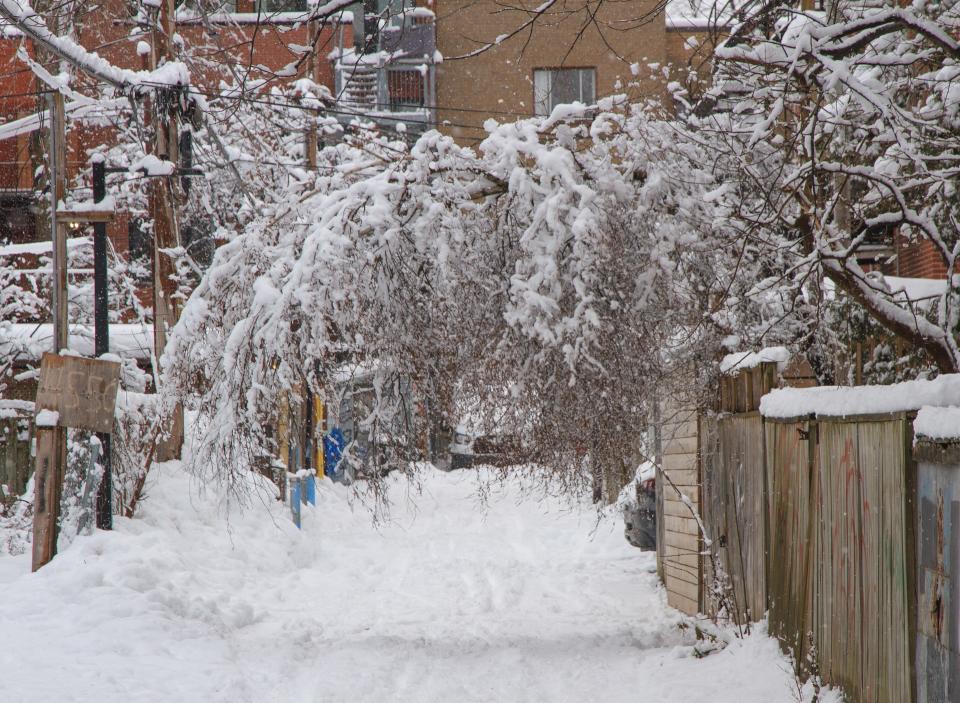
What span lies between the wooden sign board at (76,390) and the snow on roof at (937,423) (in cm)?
811

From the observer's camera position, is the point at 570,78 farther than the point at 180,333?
Yes

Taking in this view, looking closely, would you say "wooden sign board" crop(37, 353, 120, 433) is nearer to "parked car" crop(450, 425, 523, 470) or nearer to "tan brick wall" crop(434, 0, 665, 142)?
"parked car" crop(450, 425, 523, 470)

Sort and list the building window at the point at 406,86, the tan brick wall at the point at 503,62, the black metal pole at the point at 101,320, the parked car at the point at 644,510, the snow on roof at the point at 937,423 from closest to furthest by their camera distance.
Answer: the snow on roof at the point at 937,423 < the black metal pole at the point at 101,320 < the parked car at the point at 644,510 < the tan brick wall at the point at 503,62 < the building window at the point at 406,86

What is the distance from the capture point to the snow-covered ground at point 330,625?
23.1ft

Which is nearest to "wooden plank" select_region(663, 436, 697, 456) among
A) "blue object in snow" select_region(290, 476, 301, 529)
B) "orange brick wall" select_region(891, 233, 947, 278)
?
"orange brick wall" select_region(891, 233, 947, 278)

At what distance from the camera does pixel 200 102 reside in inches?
500

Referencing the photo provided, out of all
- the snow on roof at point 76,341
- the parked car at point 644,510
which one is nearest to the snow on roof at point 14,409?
the snow on roof at point 76,341

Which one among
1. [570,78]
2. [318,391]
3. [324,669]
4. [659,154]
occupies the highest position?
[570,78]

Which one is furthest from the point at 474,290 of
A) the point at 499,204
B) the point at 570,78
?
the point at 570,78

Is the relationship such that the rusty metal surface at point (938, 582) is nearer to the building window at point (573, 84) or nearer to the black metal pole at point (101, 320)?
the black metal pole at point (101, 320)

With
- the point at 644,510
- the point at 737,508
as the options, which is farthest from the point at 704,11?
the point at 644,510

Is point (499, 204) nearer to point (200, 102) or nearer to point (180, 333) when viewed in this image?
point (180, 333)

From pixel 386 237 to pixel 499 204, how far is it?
47.3 inches

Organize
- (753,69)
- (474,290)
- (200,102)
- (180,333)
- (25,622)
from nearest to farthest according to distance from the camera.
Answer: (753,69)
(25,622)
(474,290)
(180,333)
(200,102)
